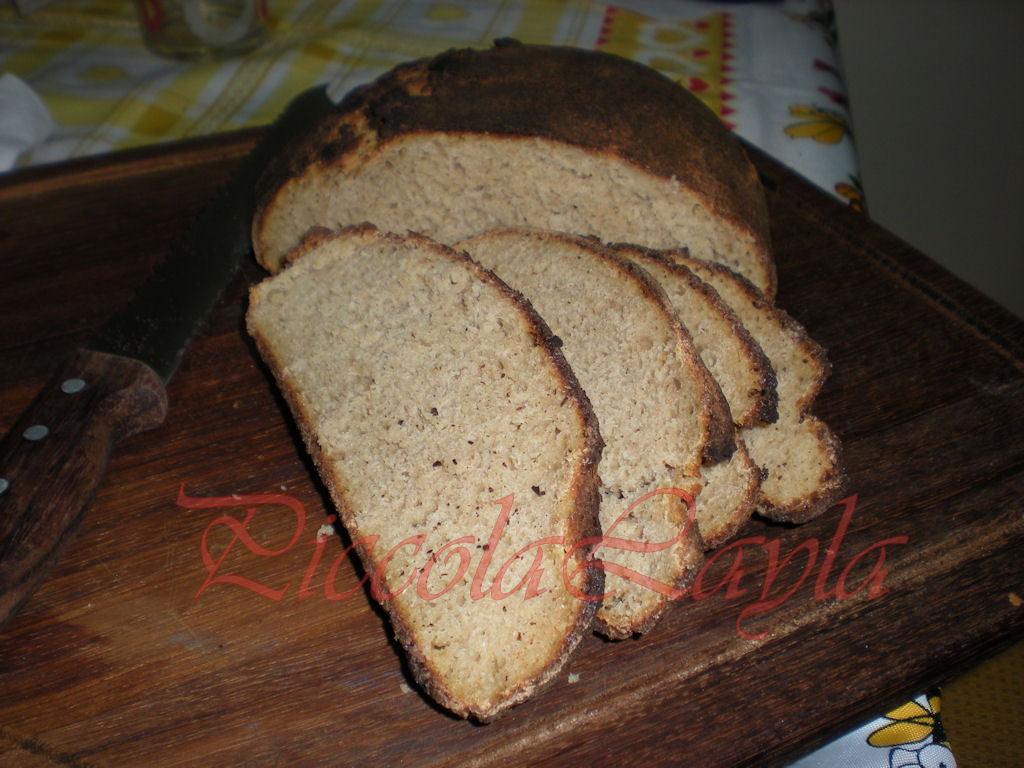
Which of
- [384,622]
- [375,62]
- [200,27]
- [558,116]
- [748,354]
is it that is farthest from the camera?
[375,62]

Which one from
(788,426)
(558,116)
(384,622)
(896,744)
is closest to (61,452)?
(384,622)

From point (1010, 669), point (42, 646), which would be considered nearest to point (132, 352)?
point (42, 646)

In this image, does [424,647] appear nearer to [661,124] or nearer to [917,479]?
[917,479]

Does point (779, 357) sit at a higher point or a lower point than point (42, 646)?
higher

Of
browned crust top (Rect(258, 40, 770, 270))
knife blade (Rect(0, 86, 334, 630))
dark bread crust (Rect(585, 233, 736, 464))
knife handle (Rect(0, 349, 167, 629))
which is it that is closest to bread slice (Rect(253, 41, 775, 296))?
browned crust top (Rect(258, 40, 770, 270))

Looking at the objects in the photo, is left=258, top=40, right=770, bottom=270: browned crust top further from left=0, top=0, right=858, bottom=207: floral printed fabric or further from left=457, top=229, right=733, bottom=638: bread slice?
left=0, top=0, right=858, bottom=207: floral printed fabric

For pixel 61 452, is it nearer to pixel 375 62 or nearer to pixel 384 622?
pixel 384 622

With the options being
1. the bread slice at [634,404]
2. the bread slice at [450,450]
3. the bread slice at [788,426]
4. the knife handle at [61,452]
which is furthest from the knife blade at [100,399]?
the bread slice at [788,426]
